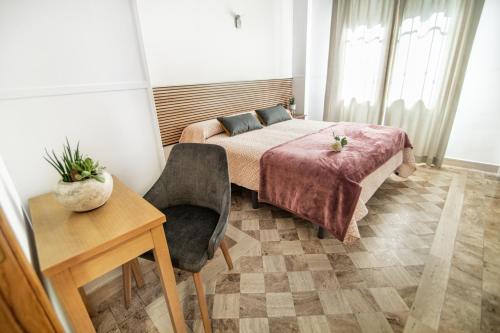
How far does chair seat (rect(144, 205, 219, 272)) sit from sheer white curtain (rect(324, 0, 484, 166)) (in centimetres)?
365

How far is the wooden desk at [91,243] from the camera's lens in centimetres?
82

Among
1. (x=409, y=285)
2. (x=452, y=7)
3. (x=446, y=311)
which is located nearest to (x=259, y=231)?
(x=409, y=285)

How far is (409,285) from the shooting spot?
156 centimetres

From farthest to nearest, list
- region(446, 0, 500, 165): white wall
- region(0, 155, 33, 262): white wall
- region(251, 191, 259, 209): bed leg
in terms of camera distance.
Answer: region(446, 0, 500, 165): white wall → region(251, 191, 259, 209): bed leg → region(0, 155, 33, 262): white wall

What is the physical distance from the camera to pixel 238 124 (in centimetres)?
302

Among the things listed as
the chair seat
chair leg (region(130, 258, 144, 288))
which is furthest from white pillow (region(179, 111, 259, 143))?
chair leg (region(130, 258, 144, 288))

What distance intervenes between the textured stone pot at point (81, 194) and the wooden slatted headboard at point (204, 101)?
176cm

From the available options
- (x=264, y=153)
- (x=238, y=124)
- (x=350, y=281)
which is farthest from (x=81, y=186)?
(x=238, y=124)

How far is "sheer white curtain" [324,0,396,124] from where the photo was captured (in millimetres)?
3650

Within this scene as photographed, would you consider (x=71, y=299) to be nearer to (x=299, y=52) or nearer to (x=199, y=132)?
(x=199, y=132)

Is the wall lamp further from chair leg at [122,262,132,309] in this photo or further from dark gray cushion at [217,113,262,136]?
chair leg at [122,262,132,309]

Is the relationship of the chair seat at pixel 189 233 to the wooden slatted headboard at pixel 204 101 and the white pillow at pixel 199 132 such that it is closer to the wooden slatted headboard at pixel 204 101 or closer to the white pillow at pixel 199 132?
the white pillow at pixel 199 132

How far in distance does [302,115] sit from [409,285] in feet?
11.0

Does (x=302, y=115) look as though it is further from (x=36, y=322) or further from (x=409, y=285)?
(x=36, y=322)
